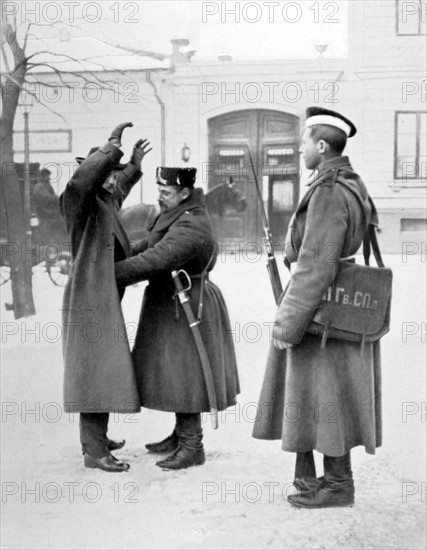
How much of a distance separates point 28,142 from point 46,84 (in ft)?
1.00

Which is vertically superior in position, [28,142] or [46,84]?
[46,84]

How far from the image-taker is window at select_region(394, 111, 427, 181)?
3439 mm

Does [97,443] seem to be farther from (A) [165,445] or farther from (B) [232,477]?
(B) [232,477]

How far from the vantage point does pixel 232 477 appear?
3455mm

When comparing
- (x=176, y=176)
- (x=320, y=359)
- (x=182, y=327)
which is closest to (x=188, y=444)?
(x=182, y=327)

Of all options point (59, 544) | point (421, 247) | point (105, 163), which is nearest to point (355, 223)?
point (421, 247)

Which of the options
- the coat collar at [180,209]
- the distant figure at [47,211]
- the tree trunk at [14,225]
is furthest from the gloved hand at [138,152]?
the tree trunk at [14,225]

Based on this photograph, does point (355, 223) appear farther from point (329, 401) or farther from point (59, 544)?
point (59, 544)

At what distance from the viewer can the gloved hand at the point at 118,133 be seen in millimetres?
3252

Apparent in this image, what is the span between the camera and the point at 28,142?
370 cm

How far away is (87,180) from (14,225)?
2.64ft

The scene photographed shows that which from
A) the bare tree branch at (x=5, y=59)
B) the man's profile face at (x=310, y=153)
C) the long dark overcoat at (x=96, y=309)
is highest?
the bare tree branch at (x=5, y=59)

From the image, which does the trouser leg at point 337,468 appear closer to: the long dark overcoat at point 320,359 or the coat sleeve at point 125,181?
the long dark overcoat at point 320,359

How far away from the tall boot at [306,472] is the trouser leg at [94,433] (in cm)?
92
